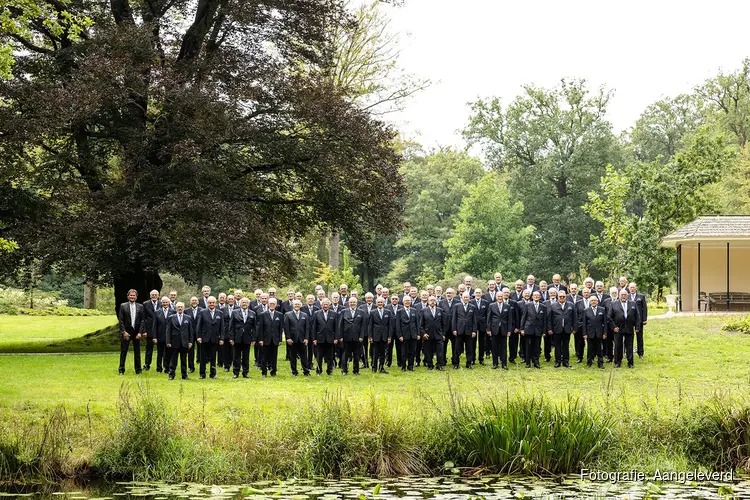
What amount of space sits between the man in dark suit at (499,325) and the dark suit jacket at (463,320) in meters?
0.32

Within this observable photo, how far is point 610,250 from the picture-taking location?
47.8 m

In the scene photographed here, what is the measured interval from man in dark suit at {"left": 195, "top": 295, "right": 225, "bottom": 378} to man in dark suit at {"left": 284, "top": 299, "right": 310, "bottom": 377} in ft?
4.36

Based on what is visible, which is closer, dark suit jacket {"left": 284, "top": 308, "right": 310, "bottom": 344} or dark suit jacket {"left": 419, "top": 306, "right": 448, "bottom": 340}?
dark suit jacket {"left": 284, "top": 308, "right": 310, "bottom": 344}

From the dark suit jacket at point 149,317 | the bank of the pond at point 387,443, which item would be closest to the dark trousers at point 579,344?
the bank of the pond at point 387,443

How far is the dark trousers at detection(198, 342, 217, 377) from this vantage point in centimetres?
2034

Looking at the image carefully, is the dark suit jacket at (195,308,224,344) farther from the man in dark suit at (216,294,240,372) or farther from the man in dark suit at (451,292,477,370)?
the man in dark suit at (451,292,477,370)

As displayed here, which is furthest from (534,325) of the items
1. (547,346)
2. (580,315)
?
(547,346)

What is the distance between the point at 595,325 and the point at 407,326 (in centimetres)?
394

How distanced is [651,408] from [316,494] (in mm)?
4910

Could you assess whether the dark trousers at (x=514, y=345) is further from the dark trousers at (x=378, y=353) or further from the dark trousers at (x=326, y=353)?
the dark trousers at (x=326, y=353)

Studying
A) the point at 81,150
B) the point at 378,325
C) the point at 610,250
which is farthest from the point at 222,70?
the point at 610,250

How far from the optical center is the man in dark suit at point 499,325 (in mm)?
21875

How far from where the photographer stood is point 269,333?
68.2 ft

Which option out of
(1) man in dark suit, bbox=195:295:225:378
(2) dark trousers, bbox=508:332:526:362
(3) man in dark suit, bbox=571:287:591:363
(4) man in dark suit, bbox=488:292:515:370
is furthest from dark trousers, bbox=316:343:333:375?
(3) man in dark suit, bbox=571:287:591:363
